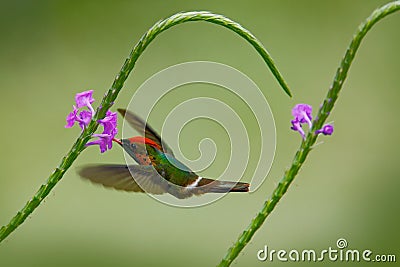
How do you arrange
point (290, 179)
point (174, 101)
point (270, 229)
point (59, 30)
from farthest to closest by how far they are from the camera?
point (59, 30) → point (174, 101) → point (270, 229) → point (290, 179)

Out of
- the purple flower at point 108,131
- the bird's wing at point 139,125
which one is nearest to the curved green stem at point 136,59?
the purple flower at point 108,131

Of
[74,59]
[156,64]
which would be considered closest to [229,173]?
[156,64]

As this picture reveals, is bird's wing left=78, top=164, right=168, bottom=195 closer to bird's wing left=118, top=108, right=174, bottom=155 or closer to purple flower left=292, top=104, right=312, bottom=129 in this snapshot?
bird's wing left=118, top=108, right=174, bottom=155

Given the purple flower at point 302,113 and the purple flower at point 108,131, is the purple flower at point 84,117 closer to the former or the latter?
the purple flower at point 108,131

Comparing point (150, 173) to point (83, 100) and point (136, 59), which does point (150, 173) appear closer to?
point (83, 100)

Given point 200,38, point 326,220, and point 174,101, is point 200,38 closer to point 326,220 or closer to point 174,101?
point 174,101

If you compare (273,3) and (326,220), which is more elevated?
(273,3)

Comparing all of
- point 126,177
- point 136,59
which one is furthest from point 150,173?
point 136,59

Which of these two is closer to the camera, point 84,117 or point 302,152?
point 302,152
